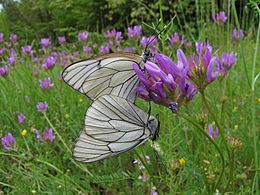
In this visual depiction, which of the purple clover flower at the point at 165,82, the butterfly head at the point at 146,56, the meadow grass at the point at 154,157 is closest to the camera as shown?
the purple clover flower at the point at 165,82

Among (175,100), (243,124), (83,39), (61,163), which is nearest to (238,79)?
(243,124)

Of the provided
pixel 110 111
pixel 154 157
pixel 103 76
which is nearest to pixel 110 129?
pixel 110 111

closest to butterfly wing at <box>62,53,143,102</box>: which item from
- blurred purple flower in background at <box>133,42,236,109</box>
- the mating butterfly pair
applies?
the mating butterfly pair

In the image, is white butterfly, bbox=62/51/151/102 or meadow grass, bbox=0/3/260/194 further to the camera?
meadow grass, bbox=0/3/260/194

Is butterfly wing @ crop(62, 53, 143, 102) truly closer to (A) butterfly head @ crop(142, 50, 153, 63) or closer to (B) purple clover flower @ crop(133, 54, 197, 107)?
(A) butterfly head @ crop(142, 50, 153, 63)

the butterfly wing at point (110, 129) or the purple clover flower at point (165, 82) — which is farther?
the butterfly wing at point (110, 129)

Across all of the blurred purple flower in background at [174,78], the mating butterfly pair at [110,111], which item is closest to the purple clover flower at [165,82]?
the blurred purple flower in background at [174,78]

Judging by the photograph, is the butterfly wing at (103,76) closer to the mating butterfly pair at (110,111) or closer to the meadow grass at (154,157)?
the mating butterfly pair at (110,111)
